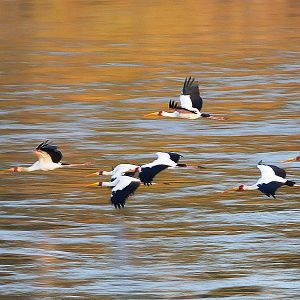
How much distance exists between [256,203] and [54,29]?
933 inches

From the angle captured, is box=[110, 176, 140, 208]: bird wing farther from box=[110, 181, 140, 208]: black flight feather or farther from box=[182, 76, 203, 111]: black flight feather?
box=[182, 76, 203, 111]: black flight feather

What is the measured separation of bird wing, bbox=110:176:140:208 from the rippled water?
10.5 inches

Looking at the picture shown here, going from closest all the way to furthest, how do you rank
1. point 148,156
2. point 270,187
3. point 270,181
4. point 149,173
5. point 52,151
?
point 270,187 → point 270,181 → point 149,173 → point 52,151 → point 148,156

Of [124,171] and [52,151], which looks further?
[52,151]

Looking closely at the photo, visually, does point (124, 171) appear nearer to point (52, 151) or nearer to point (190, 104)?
point (52, 151)

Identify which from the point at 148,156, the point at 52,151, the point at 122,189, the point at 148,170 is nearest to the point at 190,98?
the point at 148,156

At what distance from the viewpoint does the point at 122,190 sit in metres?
16.5

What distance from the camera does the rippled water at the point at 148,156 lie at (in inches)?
573

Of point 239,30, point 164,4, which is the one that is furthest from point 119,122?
point 164,4

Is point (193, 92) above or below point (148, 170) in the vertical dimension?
above

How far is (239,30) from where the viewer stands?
40.4m

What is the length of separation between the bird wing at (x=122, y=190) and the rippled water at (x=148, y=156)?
267mm

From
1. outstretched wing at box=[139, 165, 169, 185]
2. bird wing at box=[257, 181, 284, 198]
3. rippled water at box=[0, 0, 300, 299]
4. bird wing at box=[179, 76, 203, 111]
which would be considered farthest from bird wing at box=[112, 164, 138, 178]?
bird wing at box=[179, 76, 203, 111]

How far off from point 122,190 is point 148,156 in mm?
4426
